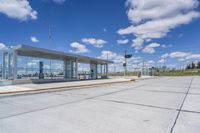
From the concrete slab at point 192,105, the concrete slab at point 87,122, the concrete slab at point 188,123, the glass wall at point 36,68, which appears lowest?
the concrete slab at point 192,105

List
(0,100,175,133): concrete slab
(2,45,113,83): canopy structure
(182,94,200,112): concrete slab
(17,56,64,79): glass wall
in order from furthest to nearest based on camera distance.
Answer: (17,56,64,79): glass wall, (2,45,113,83): canopy structure, (182,94,200,112): concrete slab, (0,100,175,133): concrete slab

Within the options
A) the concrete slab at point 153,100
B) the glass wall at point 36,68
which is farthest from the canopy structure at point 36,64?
the concrete slab at point 153,100

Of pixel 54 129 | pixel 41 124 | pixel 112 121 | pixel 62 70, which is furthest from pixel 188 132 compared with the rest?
Result: pixel 62 70

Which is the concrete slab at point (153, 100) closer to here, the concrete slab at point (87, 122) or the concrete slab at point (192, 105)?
the concrete slab at point (192, 105)

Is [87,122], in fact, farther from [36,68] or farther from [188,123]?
[36,68]

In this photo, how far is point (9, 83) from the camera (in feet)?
54.3

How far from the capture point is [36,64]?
22.2 m

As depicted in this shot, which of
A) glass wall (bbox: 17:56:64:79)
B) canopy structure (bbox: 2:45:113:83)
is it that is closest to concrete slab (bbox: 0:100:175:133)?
canopy structure (bbox: 2:45:113:83)

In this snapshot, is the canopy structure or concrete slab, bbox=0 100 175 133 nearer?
concrete slab, bbox=0 100 175 133

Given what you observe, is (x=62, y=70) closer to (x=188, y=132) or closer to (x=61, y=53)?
(x=61, y=53)

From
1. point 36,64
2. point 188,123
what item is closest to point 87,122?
point 188,123

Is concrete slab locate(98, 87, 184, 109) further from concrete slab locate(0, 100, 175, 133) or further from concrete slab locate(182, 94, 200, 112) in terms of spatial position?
concrete slab locate(0, 100, 175, 133)

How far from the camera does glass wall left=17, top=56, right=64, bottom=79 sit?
20.0m

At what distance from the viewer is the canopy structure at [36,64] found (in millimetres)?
17334
